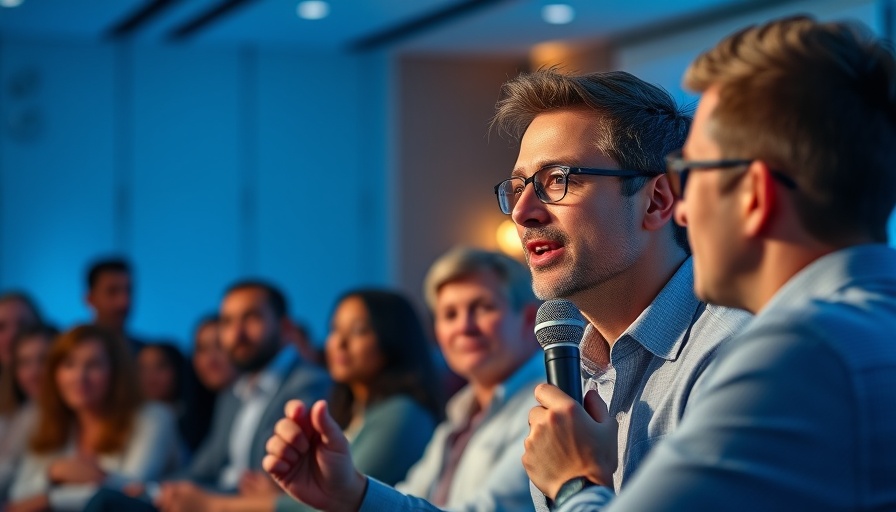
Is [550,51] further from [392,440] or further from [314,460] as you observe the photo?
[314,460]

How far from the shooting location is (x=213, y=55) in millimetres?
9141

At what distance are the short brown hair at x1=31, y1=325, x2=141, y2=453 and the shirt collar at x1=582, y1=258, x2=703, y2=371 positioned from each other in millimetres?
3326

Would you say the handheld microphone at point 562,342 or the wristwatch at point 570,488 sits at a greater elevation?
the handheld microphone at point 562,342

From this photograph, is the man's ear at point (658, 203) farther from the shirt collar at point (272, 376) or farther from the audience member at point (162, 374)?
the audience member at point (162, 374)

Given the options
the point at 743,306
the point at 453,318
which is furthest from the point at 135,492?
the point at 743,306

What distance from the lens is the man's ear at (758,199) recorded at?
0.99m

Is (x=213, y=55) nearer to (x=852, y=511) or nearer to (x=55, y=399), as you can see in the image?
(x=55, y=399)

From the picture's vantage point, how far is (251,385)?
16.0 ft

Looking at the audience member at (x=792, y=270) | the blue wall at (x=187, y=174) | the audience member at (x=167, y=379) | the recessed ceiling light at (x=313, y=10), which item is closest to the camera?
the audience member at (x=792, y=270)

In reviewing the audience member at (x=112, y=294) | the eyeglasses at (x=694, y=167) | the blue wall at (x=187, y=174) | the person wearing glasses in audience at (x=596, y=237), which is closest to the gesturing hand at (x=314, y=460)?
the person wearing glasses in audience at (x=596, y=237)

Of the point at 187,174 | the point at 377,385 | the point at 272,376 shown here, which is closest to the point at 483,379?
the point at 377,385

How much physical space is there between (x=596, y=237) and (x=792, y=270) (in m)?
0.65

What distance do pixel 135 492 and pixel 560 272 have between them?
2.89m

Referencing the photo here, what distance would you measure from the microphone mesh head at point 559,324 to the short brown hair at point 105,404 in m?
3.23
